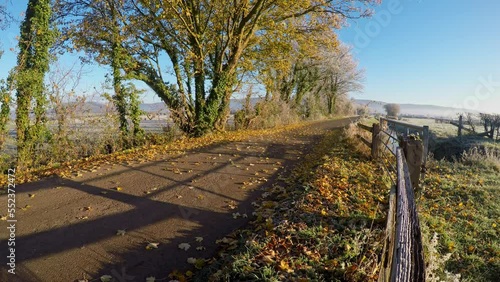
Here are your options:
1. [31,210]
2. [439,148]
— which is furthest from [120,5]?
[439,148]

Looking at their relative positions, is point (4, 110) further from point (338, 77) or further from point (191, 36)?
point (338, 77)

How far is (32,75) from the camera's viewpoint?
8.77 metres

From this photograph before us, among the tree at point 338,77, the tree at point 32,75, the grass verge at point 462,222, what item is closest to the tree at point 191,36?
the tree at point 32,75

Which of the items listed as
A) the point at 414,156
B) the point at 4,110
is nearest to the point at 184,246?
the point at 414,156

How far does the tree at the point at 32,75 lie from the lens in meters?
8.59

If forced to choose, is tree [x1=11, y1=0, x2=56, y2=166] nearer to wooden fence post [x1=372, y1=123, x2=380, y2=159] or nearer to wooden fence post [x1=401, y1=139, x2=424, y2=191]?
wooden fence post [x1=401, y1=139, x2=424, y2=191]

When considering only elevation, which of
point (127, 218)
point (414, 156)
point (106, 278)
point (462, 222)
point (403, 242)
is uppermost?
point (414, 156)

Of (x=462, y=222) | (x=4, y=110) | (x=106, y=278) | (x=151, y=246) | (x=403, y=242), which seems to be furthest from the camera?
(x=4, y=110)

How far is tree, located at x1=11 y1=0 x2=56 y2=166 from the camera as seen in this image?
8586 mm

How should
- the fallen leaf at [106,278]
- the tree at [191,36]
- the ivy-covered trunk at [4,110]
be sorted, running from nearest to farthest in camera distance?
the fallen leaf at [106,278] < the ivy-covered trunk at [4,110] < the tree at [191,36]

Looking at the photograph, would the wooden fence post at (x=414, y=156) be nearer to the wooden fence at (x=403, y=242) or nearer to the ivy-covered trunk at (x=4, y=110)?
the wooden fence at (x=403, y=242)

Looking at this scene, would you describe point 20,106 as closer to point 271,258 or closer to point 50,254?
point 50,254

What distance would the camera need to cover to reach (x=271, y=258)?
328 cm

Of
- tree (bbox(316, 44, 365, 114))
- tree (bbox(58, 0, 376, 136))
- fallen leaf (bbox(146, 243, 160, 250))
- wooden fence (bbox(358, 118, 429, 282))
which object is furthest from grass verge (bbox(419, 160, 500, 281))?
tree (bbox(316, 44, 365, 114))
